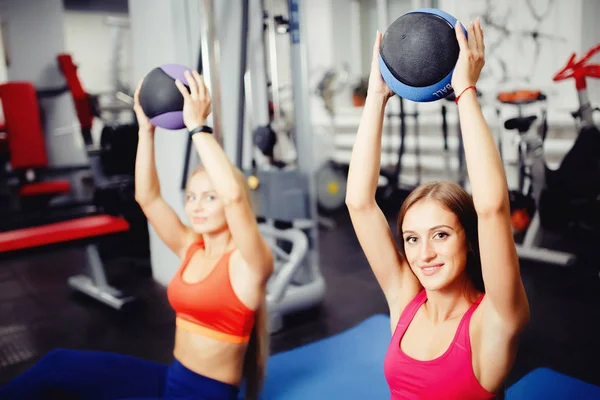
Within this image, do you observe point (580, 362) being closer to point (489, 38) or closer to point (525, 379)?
point (525, 379)

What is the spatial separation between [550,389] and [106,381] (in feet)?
4.29

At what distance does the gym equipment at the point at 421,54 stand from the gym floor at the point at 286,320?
5.30 feet

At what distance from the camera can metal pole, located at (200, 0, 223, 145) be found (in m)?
1.79

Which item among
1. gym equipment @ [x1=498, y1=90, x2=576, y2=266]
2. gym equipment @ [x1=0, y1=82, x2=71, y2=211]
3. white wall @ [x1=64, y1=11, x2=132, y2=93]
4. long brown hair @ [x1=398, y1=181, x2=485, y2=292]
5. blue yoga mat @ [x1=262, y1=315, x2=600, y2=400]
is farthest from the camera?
white wall @ [x1=64, y1=11, x2=132, y2=93]

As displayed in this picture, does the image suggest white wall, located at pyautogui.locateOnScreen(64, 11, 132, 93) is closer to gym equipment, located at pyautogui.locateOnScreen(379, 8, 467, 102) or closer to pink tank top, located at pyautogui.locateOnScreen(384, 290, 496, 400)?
gym equipment, located at pyautogui.locateOnScreen(379, 8, 467, 102)

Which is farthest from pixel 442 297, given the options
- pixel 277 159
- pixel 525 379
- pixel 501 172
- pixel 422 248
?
pixel 277 159

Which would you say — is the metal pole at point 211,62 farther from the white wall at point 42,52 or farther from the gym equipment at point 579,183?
the white wall at point 42,52

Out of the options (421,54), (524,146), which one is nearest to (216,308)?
(421,54)

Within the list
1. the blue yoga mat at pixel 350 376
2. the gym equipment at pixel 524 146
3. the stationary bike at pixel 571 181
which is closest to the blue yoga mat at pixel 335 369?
the blue yoga mat at pixel 350 376

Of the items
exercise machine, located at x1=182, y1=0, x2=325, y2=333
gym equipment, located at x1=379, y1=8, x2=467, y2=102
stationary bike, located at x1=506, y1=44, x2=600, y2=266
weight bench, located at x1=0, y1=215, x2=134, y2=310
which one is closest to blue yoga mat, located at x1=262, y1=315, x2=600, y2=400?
exercise machine, located at x1=182, y1=0, x2=325, y2=333

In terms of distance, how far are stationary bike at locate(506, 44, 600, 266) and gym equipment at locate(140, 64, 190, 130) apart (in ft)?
9.19

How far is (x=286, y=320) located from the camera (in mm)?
2861

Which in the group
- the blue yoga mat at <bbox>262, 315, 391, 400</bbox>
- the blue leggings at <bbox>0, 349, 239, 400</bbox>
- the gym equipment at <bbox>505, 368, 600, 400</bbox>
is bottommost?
the blue yoga mat at <bbox>262, 315, 391, 400</bbox>

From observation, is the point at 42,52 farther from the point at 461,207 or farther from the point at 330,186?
the point at 461,207
